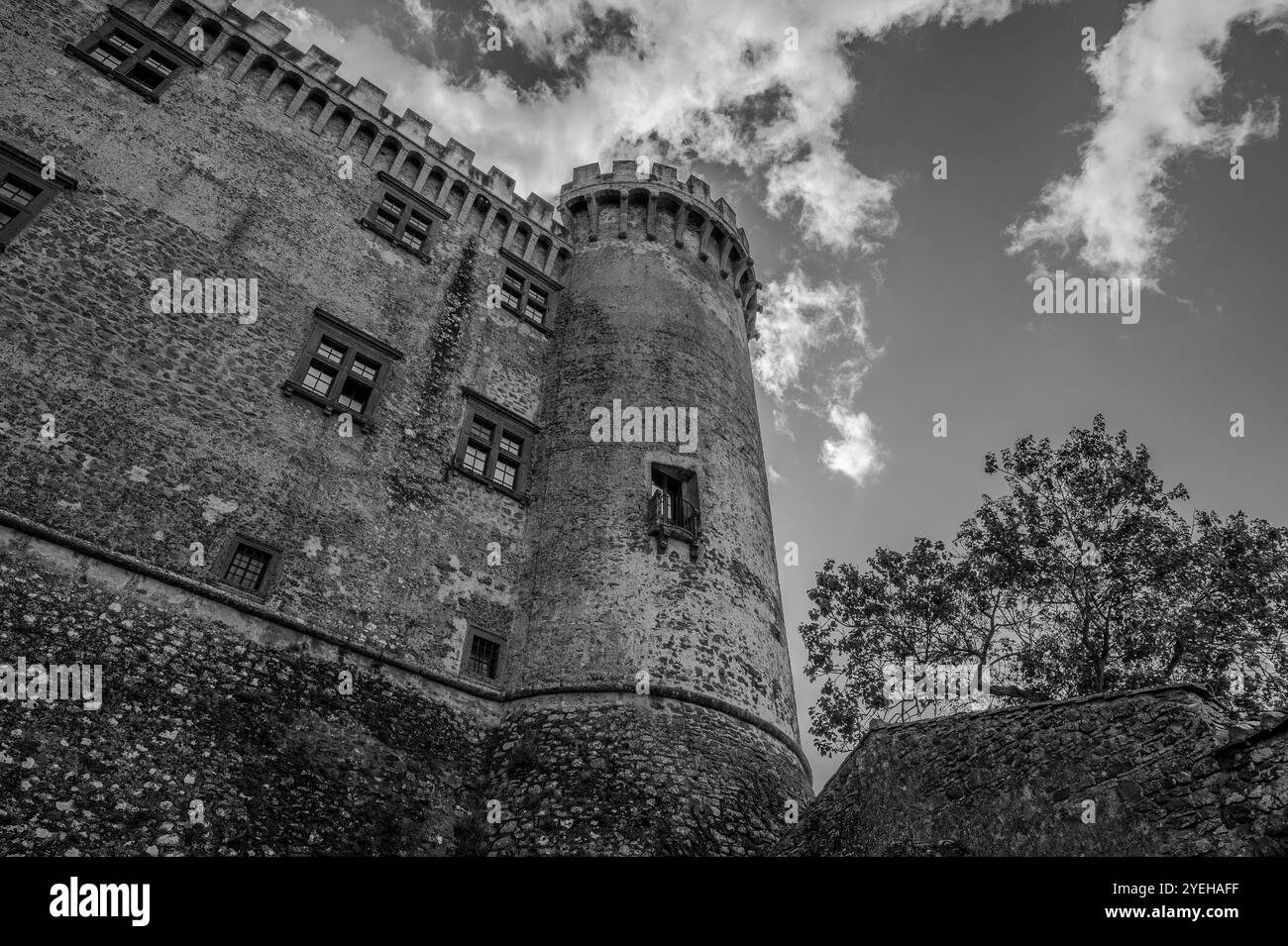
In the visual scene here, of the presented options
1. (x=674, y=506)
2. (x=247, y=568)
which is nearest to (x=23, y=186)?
(x=247, y=568)

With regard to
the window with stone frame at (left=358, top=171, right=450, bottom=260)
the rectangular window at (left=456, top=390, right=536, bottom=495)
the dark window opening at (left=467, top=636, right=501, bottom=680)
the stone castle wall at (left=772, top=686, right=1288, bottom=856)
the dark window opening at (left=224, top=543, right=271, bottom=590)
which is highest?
the window with stone frame at (left=358, top=171, right=450, bottom=260)

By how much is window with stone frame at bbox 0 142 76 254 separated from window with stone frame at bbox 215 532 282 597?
6269mm

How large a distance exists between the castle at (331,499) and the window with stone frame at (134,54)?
8cm

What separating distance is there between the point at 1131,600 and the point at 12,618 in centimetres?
1856

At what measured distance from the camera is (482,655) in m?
13.8

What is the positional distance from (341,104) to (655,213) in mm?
8844

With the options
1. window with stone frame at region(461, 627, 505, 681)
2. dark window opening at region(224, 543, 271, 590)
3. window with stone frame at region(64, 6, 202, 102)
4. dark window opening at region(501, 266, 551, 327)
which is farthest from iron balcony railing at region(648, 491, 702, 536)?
window with stone frame at region(64, 6, 202, 102)

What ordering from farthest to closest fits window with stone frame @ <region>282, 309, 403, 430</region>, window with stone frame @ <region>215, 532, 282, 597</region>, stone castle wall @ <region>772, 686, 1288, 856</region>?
1. window with stone frame @ <region>282, 309, 403, 430</region>
2. window with stone frame @ <region>215, 532, 282, 597</region>
3. stone castle wall @ <region>772, 686, 1288, 856</region>

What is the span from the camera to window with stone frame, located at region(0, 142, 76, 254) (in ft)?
40.1

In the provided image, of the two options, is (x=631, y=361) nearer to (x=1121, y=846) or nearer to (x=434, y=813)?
(x=434, y=813)

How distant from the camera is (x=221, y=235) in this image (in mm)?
14672

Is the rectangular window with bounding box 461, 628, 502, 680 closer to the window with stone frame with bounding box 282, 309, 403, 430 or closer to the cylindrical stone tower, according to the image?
the cylindrical stone tower
